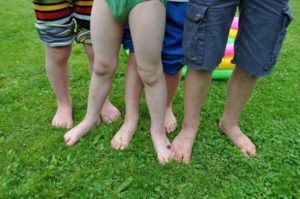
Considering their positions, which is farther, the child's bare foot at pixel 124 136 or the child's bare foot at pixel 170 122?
the child's bare foot at pixel 170 122

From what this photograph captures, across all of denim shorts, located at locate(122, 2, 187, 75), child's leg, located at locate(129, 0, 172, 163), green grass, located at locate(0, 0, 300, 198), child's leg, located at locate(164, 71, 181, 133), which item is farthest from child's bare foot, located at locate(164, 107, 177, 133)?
denim shorts, located at locate(122, 2, 187, 75)

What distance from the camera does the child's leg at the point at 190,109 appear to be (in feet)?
7.39

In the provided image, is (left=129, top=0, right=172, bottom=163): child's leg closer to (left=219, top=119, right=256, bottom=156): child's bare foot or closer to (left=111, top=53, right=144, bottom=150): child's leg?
(left=111, top=53, right=144, bottom=150): child's leg

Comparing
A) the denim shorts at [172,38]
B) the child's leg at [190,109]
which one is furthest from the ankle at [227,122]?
the denim shorts at [172,38]

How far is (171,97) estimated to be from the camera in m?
2.72

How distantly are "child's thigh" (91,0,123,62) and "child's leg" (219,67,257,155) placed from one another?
77 cm

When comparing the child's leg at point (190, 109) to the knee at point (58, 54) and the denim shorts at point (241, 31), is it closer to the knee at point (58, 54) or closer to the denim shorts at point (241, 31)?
the denim shorts at point (241, 31)

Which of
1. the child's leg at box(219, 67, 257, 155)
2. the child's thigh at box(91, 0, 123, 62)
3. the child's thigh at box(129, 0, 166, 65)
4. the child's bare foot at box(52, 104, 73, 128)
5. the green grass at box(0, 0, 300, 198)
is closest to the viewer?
the child's thigh at box(129, 0, 166, 65)

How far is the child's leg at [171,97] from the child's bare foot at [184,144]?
19 cm

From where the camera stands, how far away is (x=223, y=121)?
2695mm

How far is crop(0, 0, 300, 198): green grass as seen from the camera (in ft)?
7.21

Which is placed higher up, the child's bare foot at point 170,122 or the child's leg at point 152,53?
the child's leg at point 152,53

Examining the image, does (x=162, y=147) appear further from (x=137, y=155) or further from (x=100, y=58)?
(x=100, y=58)

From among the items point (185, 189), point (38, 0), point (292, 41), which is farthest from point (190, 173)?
point (292, 41)
